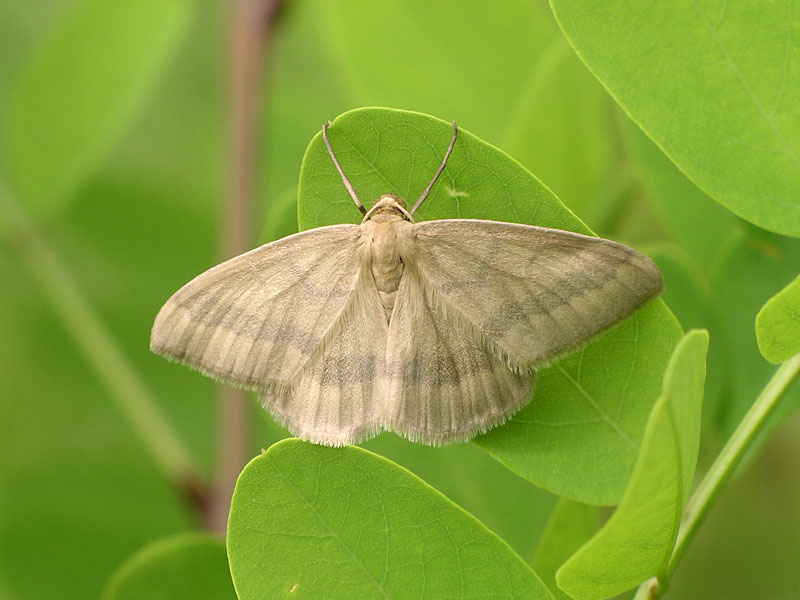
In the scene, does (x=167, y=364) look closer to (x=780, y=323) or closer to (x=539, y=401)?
(x=539, y=401)

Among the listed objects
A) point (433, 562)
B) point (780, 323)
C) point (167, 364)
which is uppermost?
point (780, 323)

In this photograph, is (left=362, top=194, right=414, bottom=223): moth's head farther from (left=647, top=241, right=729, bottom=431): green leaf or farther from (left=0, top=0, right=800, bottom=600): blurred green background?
(left=647, top=241, right=729, bottom=431): green leaf

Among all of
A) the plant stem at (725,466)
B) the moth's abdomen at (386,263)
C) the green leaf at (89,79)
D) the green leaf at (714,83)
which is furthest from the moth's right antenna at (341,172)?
the green leaf at (89,79)

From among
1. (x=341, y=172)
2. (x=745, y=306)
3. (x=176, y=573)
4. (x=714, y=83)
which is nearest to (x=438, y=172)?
(x=341, y=172)

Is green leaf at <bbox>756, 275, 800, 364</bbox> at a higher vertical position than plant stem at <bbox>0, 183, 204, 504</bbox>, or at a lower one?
higher

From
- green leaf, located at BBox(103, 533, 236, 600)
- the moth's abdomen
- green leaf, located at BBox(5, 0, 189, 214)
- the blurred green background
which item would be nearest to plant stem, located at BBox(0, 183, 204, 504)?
the blurred green background

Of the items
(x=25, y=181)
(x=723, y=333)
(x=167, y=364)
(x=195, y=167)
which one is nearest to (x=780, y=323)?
(x=723, y=333)

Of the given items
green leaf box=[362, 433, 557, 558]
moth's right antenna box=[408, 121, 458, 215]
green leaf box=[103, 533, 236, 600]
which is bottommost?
green leaf box=[103, 533, 236, 600]
